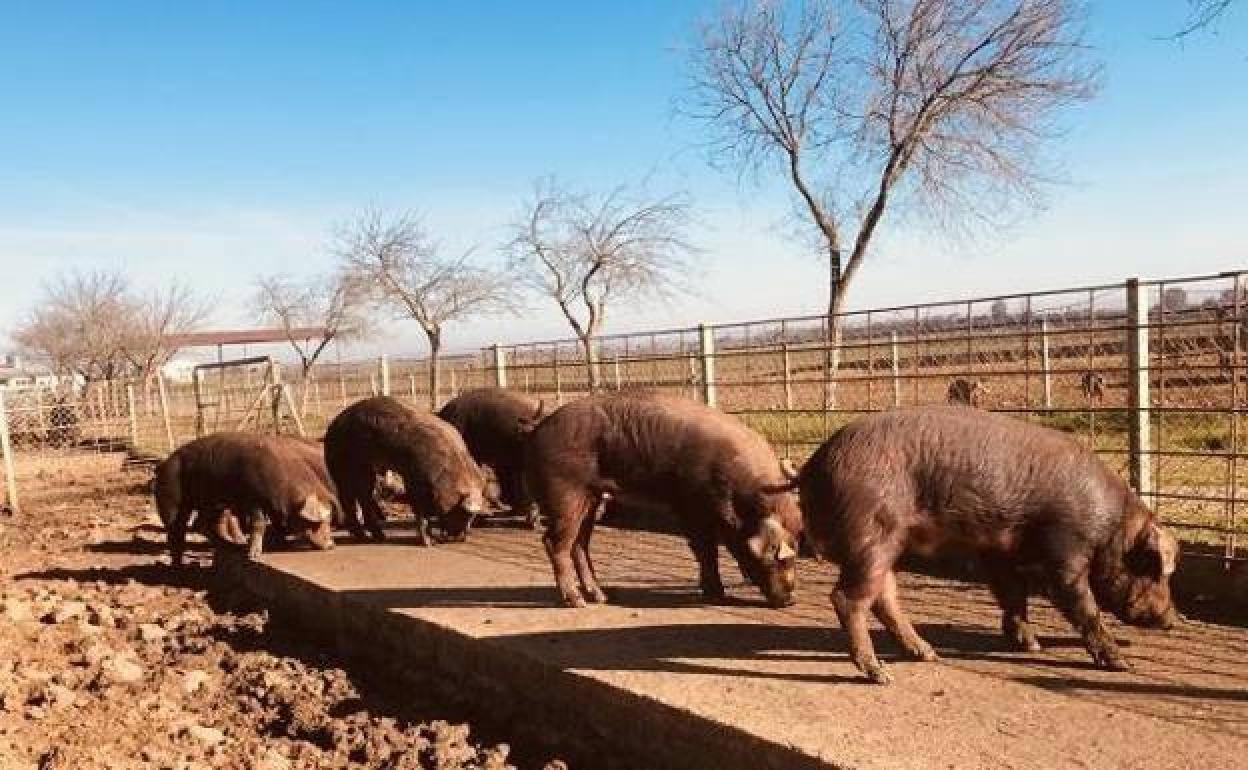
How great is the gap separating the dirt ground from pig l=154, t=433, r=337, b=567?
0.54 meters

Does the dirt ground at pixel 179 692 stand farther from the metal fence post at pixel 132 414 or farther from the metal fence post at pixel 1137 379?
the metal fence post at pixel 132 414

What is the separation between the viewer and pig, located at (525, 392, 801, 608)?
6023mm

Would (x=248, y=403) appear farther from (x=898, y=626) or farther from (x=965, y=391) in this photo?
(x=898, y=626)

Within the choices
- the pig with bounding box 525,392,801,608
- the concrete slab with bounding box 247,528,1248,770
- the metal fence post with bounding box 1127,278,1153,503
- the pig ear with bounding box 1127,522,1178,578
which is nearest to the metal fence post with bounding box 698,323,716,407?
the concrete slab with bounding box 247,528,1248,770

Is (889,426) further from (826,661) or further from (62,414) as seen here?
(62,414)

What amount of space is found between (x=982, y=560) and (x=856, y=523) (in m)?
0.85

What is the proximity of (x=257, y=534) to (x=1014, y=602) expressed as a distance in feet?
21.1

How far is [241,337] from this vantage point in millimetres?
51688

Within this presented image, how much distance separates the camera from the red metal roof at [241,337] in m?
45.9

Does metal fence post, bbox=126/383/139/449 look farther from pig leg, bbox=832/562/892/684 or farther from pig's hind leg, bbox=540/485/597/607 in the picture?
pig leg, bbox=832/562/892/684

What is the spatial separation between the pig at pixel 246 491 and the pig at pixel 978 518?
5580 mm

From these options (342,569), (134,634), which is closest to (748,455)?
(342,569)

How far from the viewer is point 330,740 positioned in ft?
16.9

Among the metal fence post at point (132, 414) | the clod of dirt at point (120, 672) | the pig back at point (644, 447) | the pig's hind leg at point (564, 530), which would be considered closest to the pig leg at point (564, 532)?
the pig's hind leg at point (564, 530)
